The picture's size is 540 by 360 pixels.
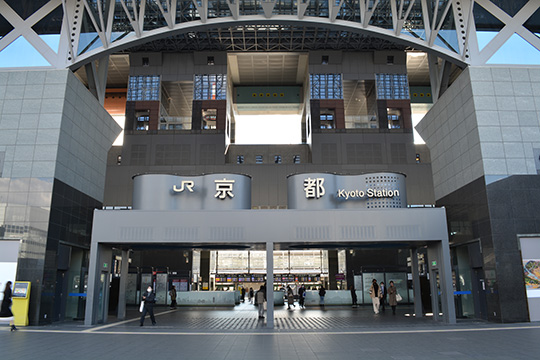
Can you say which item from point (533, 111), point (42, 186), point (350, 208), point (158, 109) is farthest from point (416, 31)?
point (158, 109)

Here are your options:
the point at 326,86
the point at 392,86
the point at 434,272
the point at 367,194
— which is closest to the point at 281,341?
the point at 367,194

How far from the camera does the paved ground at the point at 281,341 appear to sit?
28.3ft

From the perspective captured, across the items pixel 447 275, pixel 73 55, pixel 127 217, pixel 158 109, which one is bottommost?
pixel 447 275

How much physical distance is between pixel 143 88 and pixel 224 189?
2795 cm

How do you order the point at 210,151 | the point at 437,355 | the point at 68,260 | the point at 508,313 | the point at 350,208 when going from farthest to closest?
the point at 210,151 → the point at 68,260 → the point at 350,208 → the point at 508,313 → the point at 437,355

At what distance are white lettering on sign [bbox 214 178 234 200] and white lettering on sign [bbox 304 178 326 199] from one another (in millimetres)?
2977

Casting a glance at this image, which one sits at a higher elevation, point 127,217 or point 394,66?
point 394,66

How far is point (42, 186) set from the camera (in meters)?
16.0

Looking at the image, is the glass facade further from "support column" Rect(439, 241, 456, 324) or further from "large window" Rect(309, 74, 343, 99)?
"large window" Rect(309, 74, 343, 99)

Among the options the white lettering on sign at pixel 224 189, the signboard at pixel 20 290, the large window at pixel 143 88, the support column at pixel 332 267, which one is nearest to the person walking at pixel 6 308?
the signboard at pixel 20 290

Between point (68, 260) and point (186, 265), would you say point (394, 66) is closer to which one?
point (186, 265)

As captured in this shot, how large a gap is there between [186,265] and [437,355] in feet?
80.6

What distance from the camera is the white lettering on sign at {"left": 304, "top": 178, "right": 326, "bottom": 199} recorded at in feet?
53.5

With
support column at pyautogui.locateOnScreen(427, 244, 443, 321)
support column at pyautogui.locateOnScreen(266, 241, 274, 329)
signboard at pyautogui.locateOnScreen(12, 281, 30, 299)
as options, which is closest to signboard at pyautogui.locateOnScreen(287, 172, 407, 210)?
support column at pyautogui.locateOnScreen(427, 244, 443, 321)
